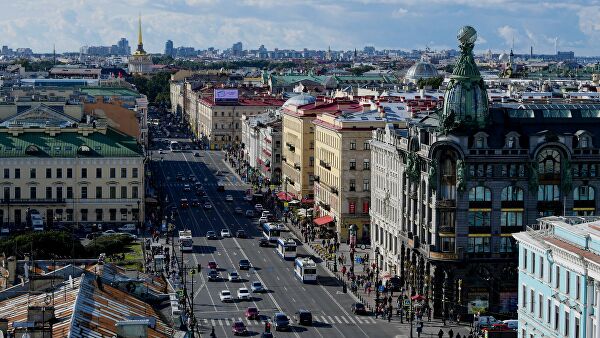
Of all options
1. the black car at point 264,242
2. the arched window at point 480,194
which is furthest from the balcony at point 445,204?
the black car at point 264,242

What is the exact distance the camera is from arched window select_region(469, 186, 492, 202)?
98000 millimetres

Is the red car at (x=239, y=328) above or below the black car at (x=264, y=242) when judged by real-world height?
above

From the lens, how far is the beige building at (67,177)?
14050 cm

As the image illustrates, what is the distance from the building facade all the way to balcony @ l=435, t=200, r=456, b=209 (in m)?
23.6

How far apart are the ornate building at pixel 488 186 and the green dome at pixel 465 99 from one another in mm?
74

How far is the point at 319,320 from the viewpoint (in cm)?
9500

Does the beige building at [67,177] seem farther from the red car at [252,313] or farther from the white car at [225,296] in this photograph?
the red car at [252,313]

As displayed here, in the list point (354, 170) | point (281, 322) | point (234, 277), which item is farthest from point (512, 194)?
point (354, 170)

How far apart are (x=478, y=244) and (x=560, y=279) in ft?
104

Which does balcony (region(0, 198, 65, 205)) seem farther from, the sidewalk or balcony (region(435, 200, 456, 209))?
balcony (region(435, 200, 456, 209))

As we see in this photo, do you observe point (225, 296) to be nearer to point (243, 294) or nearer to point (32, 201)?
point (243, 294)

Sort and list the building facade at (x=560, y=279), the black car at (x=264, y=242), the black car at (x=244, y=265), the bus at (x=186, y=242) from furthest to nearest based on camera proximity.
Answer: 1. the black car at (x=264, y=242)
2. the bus at (x=186, y=242)
3. the black car at (x=244, y=265)
4. the building facade at (x=560, y=279)

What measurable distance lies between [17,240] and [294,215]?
185ft

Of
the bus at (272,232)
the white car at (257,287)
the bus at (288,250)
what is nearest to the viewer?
the white car at (257,287)
